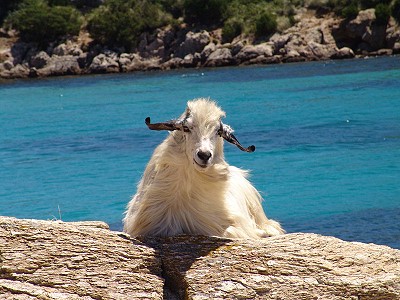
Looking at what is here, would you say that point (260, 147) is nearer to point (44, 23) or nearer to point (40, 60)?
point (40, 60)

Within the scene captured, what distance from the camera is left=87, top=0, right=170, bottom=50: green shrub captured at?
57781mm

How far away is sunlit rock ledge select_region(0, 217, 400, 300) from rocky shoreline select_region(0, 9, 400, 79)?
4417 cm

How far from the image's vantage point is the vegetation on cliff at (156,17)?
5606 centimetres

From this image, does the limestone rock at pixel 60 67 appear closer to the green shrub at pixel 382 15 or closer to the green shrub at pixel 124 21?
the green shrub at pixel 124 21

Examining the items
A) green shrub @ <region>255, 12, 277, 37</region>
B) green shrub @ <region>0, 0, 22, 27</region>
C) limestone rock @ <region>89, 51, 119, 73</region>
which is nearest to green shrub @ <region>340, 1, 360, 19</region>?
green shrub @ <region>255, 12, 277, 37</region>

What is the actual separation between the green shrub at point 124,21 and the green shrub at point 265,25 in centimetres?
761

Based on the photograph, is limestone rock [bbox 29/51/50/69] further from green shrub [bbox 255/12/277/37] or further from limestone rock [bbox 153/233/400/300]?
limestone rock [bbox 153/233/400/300]

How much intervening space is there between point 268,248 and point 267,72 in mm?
36425

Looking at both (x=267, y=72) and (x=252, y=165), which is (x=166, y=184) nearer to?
(x=252, y=165)

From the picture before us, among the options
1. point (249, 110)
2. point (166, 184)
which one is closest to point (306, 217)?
point (166, 184)

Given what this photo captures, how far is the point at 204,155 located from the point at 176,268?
0.86m

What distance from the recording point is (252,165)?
15.6 metres

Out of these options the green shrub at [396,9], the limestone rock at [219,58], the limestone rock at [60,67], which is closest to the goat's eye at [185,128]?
the limestone rock at [219,58]

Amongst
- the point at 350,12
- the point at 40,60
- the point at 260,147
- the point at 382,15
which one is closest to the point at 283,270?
the point at 260,147
